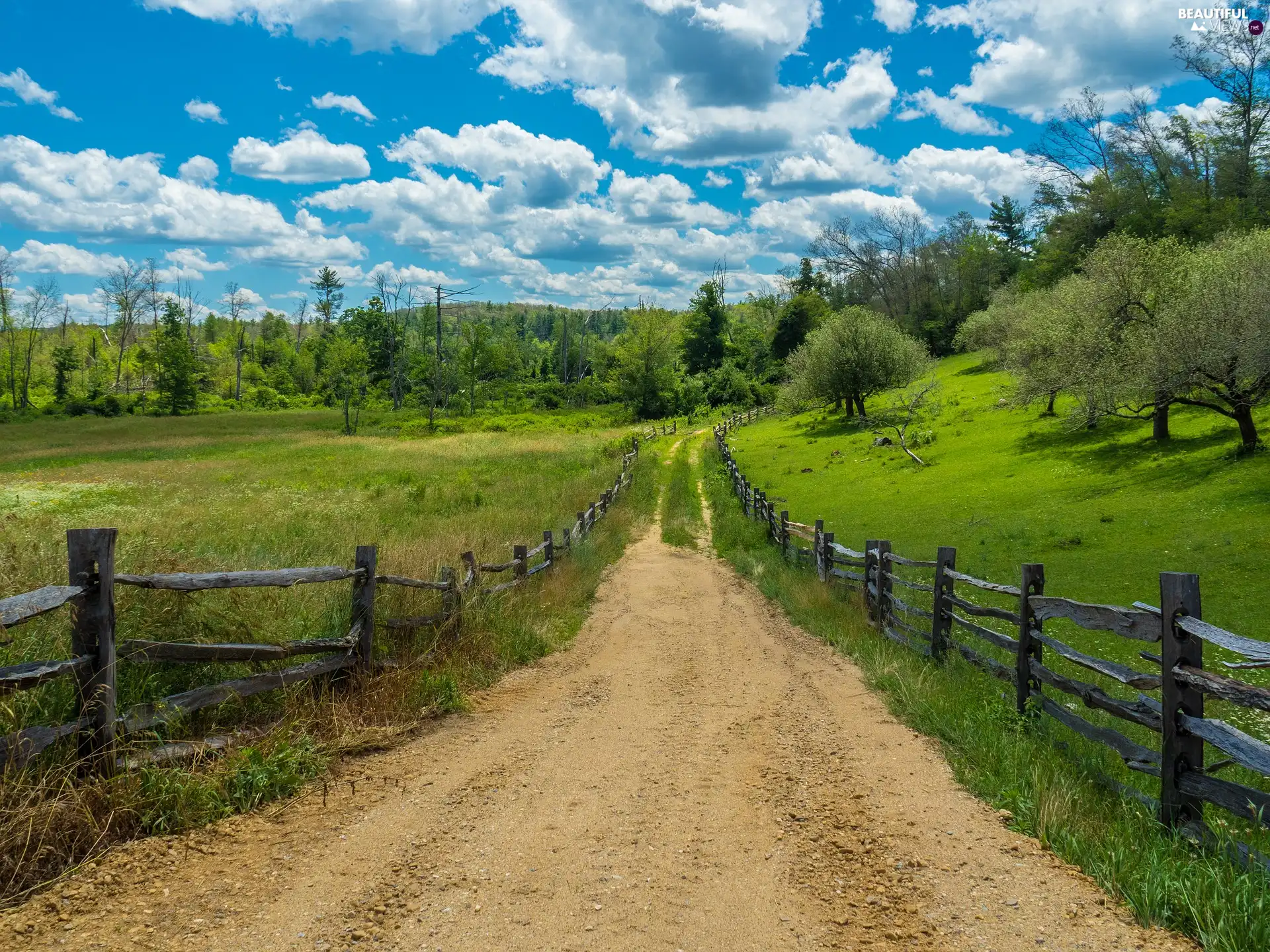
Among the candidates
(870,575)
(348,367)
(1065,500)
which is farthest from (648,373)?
(870,575)

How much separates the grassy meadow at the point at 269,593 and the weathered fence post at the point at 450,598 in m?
0.17

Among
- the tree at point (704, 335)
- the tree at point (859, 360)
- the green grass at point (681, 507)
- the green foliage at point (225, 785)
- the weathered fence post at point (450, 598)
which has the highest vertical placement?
the tree at point (704, 335)

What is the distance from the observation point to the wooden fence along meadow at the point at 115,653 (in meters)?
A: 4.73

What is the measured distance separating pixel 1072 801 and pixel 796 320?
3594 inches

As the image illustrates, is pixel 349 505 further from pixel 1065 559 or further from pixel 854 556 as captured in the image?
pixel 1065 559

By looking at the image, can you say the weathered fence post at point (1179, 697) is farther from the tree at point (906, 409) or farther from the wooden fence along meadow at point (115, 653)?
the tree at point (906, 409)

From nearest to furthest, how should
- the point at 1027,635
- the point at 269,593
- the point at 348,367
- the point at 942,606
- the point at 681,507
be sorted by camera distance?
the point at 269,593 → the point at 1027,635 → the point at 942,606 → the point at 681,507 → the point at 348,367

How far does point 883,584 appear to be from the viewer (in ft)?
42.5

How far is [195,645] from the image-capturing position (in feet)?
19.0

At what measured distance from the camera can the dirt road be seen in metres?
4.14

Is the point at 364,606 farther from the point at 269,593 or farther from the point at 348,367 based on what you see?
the point at 348,367

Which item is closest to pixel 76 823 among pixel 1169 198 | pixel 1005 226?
pixel 1169 198

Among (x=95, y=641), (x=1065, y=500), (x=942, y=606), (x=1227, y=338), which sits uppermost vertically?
(x=1227, y=338)

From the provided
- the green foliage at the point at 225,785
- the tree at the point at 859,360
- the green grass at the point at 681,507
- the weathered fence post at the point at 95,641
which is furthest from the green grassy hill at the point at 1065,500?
the weathered fence post at the point at 95,641
